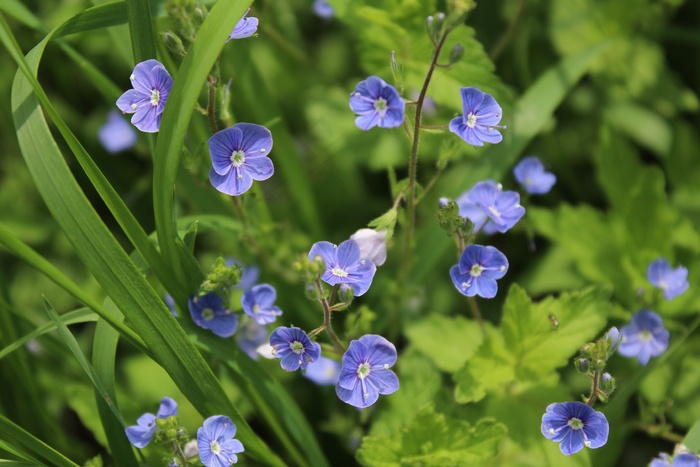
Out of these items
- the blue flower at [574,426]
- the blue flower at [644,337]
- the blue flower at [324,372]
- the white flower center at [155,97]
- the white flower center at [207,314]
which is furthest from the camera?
the blue flower at [324,372]

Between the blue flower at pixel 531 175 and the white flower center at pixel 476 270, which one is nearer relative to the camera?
the white flower center at pixel 476 270

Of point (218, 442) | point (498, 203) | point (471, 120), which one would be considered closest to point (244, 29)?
point (471, 120)

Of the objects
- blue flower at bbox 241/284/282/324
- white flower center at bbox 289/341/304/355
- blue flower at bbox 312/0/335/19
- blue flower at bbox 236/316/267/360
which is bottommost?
blue flower at bbox 236/316/267/360

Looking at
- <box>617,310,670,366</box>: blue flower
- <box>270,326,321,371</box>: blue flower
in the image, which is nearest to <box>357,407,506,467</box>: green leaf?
<box>270,326,321,371</box>: blue flower

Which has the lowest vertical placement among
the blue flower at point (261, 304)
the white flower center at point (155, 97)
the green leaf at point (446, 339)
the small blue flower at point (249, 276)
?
the green leaf at point (446, 339)

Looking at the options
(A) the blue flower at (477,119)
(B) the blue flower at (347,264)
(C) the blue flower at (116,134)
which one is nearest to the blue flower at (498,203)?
(A) the blue flower at (477,119)

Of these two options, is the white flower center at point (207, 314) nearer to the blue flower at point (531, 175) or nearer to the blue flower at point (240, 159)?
the blue flower at point (240, 159)

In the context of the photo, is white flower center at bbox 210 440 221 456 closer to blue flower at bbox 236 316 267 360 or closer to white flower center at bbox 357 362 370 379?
white flower center at bbox 357 362 370 379
